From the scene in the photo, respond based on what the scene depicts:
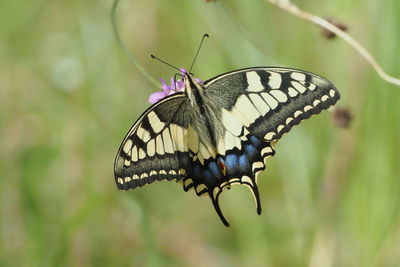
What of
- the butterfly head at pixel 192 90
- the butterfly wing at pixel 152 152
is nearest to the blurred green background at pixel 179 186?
the butterfly wing at pixel 152 152

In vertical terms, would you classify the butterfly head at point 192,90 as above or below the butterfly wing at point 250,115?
above

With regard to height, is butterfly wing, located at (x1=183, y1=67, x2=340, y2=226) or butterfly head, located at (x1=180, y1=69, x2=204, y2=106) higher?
butterfly head, located at (x1=180, y1=69, x2=204, y2=106)

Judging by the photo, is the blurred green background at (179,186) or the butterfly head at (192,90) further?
the blurred green background at (179,186)

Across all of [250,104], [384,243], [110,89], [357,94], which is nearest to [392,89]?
[357,94]

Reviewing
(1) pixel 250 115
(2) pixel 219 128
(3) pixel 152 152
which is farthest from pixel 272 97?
(3) pixel 152 152

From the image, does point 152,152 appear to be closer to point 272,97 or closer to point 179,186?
point 272,97

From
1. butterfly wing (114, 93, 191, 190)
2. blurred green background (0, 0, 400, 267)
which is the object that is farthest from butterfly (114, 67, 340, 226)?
blurred green background (0, 0, 400, 267)

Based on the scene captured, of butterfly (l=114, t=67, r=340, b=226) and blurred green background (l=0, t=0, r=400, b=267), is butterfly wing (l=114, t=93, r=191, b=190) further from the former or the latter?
blurred green background (l=0, t=0, r=400, b=267)

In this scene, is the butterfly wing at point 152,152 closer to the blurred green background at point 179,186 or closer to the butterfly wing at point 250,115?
the butterfly wing at point 250,115
